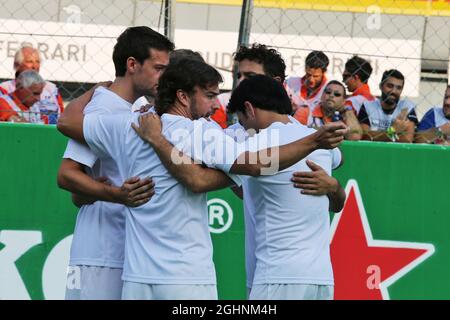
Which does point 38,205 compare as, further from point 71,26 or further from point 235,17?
point 235,17

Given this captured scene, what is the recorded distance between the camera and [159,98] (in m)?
4.32

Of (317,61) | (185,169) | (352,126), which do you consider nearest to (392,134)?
(352,126)

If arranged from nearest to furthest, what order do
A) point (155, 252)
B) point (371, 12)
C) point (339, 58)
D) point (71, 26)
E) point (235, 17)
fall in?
point (155, 252) < point (71, 26) < point (339, 58) < point (371, 12) < point (235, 17)

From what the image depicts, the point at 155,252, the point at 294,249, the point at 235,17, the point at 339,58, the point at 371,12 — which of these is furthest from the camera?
the point at 235,17

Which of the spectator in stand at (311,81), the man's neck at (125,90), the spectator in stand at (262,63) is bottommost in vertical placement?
the man's neck at (125,90)

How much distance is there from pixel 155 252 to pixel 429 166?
3.32 m

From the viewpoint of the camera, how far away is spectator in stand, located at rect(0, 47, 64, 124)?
749 centimetres

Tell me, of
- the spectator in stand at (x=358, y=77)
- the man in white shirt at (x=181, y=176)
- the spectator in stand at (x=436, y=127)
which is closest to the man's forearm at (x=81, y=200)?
the man in white shirt at (x=181, y=176)

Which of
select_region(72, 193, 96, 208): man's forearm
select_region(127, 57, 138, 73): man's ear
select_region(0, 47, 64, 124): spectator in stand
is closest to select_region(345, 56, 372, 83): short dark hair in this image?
select_region(0, 47, 64, 124): spectator in stand

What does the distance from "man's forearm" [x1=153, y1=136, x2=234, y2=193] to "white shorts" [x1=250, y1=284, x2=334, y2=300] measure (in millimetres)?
733

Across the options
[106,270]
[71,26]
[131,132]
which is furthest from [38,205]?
[71,26]

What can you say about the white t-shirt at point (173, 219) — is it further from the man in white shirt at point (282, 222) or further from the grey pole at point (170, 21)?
the grey pole at point (170, 21)

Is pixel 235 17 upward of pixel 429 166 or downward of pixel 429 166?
upward

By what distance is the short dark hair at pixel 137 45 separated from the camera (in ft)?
15.8
